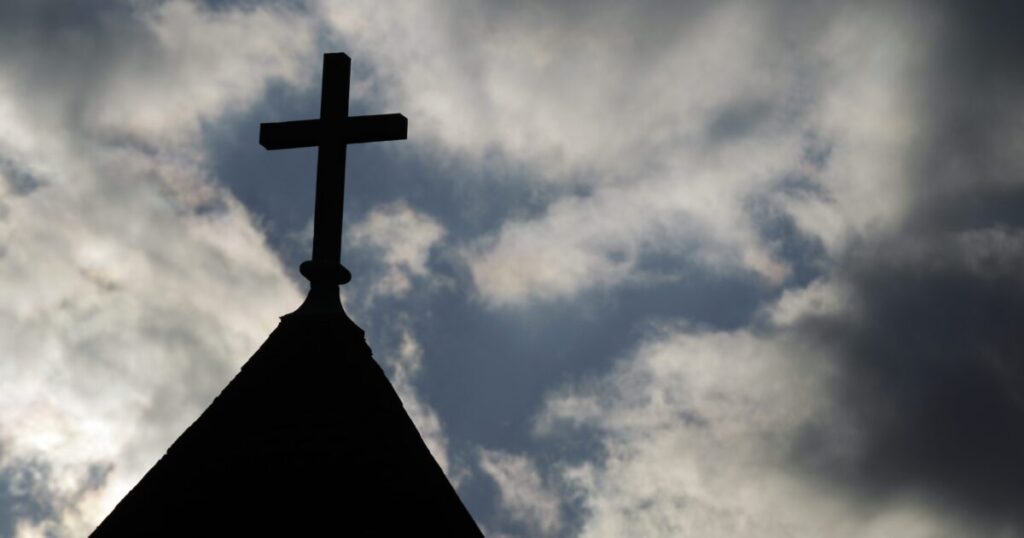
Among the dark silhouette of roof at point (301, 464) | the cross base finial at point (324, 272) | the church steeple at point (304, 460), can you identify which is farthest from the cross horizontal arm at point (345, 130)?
the dark silhouette of roof at point (301, 464)

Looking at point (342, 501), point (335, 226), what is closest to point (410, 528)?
point (342, 501)

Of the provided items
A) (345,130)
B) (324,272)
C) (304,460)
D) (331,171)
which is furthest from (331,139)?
(304,460)

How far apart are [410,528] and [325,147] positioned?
376 cm

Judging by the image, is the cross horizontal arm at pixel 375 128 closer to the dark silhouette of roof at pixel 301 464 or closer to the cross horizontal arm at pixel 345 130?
the cross horizontal arm at pixel 345 130

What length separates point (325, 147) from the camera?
31.2 ft

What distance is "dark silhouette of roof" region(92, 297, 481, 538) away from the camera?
22.6ft

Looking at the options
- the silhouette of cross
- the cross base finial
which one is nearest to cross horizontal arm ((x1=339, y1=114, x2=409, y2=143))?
the silhouette of cross

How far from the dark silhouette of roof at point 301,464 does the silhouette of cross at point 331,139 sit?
868mm

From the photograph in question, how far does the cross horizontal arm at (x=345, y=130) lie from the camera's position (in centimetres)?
945

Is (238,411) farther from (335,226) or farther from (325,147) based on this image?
(325,147)

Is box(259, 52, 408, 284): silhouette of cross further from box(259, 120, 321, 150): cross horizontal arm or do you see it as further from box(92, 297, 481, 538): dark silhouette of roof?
box(92, 297, 481, 538): dark silhouette of roof

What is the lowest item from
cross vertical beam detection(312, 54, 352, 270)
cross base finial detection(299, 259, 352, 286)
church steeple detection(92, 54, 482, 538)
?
church steeple detection(92, 54, 482, 538)

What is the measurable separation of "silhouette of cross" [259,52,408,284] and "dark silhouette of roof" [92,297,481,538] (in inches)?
34.2

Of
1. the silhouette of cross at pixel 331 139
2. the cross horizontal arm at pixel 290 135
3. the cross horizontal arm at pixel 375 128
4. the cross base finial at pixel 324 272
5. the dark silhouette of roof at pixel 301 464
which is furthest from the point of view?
the cross horizontal arm at pixel 290 135
